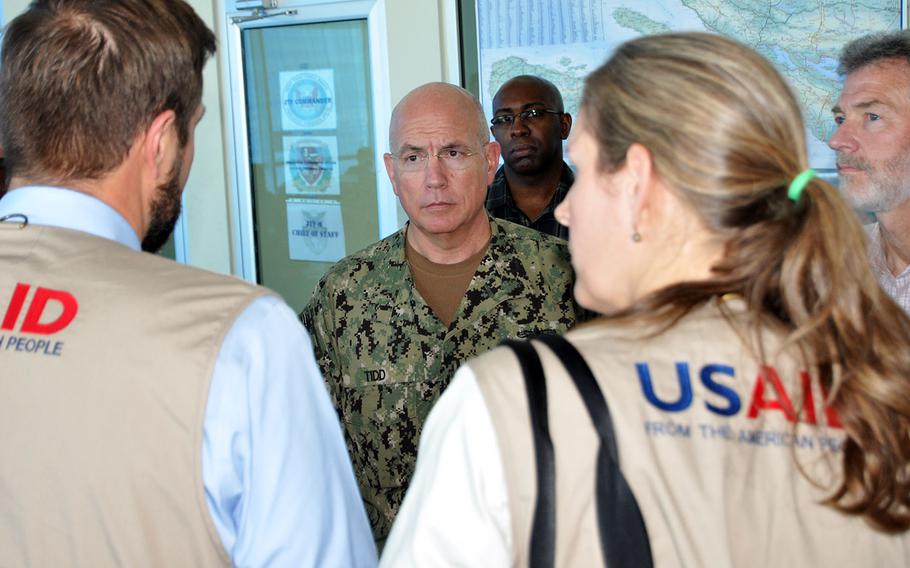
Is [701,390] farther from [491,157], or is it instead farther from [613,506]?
[491,157]

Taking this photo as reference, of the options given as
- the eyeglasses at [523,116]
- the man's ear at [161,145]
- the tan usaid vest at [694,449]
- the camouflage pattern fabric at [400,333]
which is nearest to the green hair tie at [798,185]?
the tan usaid vest at [694,449]

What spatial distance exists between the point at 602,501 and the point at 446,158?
179 centimetres

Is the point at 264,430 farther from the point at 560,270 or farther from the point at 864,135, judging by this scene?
the point at 864,135

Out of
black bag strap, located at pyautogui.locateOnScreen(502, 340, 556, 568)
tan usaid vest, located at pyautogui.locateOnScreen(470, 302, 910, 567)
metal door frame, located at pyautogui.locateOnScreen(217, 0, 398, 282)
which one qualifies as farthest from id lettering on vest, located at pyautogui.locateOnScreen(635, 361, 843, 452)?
metal door frame, located at pyautogui.locateOnScreen(217, 0, 398, 282)

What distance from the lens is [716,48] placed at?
1109 mm

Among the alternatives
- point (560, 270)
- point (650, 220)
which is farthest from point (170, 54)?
point (560, 270)

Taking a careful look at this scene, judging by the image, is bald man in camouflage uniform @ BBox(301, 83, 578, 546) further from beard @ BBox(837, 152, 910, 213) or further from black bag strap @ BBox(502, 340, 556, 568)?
black bag strap @ BBox(502, 340, 556, 568)

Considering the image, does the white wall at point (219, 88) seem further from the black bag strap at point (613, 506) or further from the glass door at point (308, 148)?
the black bag strap at point (613, 506)

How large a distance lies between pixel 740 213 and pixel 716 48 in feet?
0.65

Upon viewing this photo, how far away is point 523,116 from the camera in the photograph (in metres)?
3.77

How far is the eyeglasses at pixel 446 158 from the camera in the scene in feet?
→ 8.80

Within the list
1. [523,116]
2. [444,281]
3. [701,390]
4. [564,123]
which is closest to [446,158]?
[444,281]

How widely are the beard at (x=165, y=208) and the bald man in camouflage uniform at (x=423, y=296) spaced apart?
3.82ft

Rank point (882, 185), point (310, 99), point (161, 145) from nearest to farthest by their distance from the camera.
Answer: point (161, 145), point (882, 185), point (310, 99)
